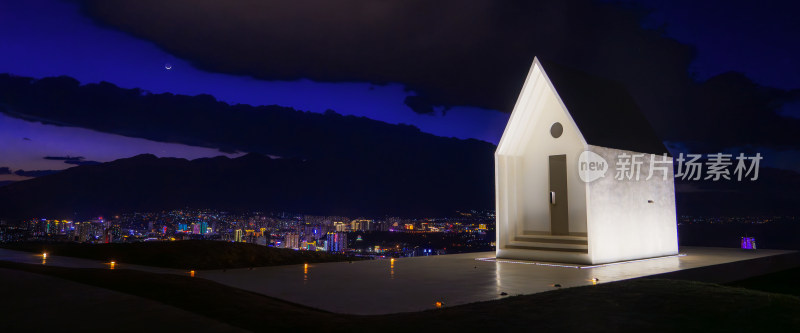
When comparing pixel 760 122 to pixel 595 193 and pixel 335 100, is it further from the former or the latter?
pixel 335 100

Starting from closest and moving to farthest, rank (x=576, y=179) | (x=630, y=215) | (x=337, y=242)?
(x=630, y=215) < (x=576, y=179) < (x=337, y=242)

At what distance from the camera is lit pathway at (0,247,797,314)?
17.0ft

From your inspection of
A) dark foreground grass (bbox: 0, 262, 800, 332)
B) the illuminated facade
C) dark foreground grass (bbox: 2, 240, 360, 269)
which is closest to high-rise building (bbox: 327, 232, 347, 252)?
dark foreground grass (bbox: 2, 240, 360, 269)

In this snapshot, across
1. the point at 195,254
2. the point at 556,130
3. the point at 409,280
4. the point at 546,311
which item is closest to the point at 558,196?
the point at 556,130

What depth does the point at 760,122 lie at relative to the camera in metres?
25.9

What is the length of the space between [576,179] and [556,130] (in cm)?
119

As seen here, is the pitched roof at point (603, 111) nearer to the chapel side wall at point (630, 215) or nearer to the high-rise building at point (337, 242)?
the chapel side wall at point (630, 215)

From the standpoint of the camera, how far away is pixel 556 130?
10734 millimetres

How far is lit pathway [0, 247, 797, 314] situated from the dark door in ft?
5.34

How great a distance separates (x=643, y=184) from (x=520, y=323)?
8.26 meters

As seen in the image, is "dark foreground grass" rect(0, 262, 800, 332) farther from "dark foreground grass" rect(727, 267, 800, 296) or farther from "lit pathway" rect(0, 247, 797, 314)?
"dark foreground grass" rect(727, 267, 800, 296)

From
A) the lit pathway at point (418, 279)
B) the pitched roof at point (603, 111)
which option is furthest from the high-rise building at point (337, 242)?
the pitched roof at point (603, 111)

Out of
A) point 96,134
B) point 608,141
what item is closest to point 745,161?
point 608,141

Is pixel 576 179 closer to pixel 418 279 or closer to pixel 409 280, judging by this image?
pixel 418 279
